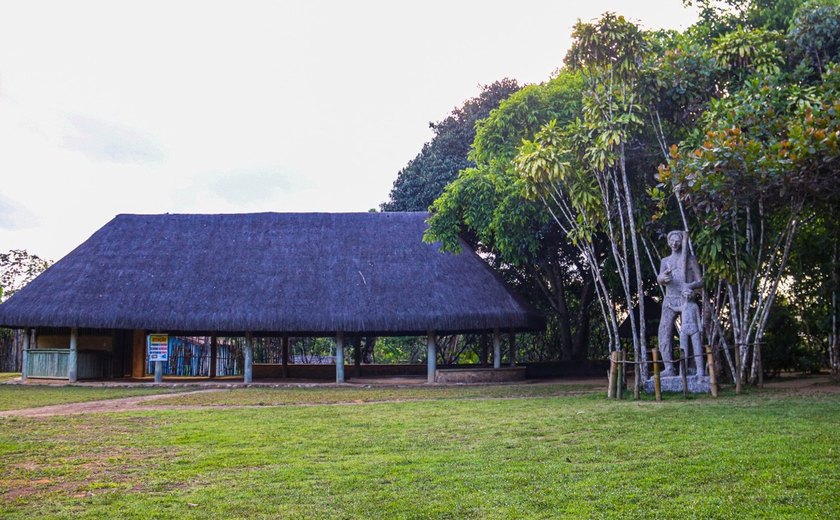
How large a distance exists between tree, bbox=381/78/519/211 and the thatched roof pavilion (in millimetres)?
3869

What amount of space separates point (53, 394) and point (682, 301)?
1218 cm

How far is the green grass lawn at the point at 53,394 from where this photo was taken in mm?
13461

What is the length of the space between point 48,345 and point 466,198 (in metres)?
12.0

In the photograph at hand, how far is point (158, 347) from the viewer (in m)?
18.2

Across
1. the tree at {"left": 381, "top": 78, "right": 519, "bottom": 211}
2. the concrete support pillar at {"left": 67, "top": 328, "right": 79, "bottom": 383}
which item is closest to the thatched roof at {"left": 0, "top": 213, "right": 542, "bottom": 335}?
the concrete support pillar at {"left": 67, "top": 328, "right": 79, "bottom": 383}

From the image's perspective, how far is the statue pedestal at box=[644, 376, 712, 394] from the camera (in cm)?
1236

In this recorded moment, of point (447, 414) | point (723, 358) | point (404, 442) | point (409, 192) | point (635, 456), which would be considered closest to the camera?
point (635, 456)

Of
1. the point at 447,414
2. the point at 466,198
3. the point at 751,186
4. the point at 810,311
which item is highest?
the point at 466,198

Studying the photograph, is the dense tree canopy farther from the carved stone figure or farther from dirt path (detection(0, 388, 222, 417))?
dirt path (detection(0, 388, 222, 417))

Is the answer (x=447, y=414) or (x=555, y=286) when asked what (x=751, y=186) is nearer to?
(x=447, y=414)

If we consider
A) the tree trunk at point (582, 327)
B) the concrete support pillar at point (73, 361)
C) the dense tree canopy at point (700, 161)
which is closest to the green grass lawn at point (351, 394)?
the dense tree canopy at point (700, 161)

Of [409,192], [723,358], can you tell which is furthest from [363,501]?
[409,192]

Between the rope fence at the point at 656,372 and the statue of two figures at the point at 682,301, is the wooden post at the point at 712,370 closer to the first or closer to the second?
the rope fence at the point at 656,372

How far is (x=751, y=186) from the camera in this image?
35.3ft
